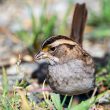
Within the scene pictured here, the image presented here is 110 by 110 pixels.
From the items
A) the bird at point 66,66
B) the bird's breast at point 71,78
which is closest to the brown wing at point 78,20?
the bird at point 66,66

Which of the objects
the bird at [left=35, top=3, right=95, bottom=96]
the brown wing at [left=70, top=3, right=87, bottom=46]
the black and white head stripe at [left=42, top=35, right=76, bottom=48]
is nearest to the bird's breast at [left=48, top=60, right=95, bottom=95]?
the bird at [left=35, top=3, right=95, bottom=96]

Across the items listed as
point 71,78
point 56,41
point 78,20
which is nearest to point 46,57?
point 56,41

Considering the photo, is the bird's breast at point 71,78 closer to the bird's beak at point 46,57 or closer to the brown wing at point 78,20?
the bird's beak at point 46,57

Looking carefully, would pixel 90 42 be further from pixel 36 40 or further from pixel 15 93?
pixel 15 93

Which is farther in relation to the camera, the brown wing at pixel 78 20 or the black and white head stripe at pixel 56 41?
the brown wing at pixel 78 20

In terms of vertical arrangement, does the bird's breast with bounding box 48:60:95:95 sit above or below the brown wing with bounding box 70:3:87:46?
below

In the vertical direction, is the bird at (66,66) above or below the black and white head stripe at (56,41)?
below

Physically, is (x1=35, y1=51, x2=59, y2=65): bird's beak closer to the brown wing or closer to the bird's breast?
the bird's breast

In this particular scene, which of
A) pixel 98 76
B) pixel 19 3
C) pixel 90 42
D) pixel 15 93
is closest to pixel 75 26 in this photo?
pixel 98 76

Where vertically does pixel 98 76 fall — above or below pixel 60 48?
below
